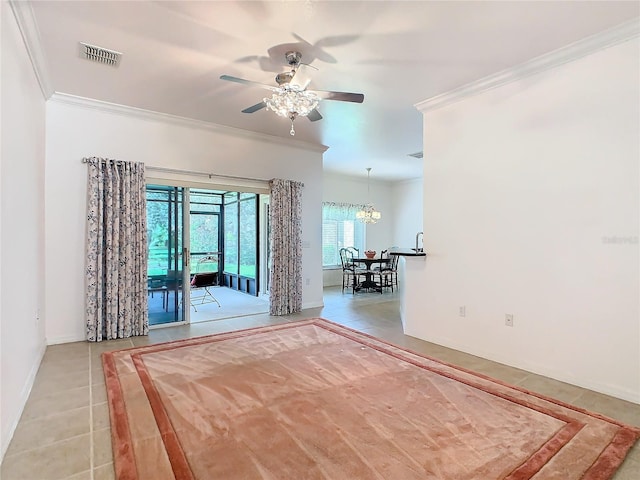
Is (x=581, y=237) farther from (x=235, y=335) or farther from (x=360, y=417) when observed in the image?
(x=235, y=335)

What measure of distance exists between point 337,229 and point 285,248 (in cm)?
386

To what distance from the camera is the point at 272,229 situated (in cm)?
553

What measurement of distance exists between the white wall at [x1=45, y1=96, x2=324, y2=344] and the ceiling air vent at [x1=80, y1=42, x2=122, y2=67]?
3.86ft

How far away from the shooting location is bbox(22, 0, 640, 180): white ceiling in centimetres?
246

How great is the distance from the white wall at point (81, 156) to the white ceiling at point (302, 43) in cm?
33

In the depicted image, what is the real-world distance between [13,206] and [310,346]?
2.94 m

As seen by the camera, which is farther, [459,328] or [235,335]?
[235,335]

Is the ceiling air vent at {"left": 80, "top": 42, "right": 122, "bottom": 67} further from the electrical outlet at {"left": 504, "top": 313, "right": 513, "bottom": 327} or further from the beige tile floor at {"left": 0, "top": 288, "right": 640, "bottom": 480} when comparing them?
the electrical outlet at {"left": 504, "top": 313, "right": 513, "bottom": 327}

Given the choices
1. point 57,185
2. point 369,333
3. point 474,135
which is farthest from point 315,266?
point 57,185

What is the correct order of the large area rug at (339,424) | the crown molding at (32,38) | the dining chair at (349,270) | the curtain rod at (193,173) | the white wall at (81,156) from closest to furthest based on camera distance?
the large area rug at (339,424) → the crown molding at (32,38) → the white wall at (81,156) → the curtain rod at (193,173) → the dining chair at (349,270)

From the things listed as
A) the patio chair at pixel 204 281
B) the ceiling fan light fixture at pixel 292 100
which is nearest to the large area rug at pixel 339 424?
the ceiling fan light fixture at pixel 292 100

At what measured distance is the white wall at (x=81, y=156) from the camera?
400 cm

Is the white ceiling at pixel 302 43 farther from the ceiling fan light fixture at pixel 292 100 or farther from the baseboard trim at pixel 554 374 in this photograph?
the baseboard trim at pixel 554 374

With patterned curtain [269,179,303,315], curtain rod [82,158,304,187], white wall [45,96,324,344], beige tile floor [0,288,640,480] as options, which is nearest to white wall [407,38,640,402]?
beige tile floor [0,288,640,480]
